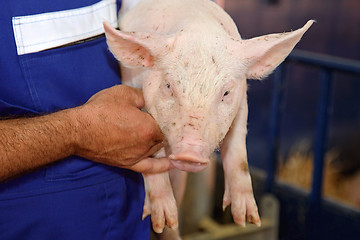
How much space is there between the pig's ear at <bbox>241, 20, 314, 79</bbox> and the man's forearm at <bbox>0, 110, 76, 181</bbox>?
0.47 meters

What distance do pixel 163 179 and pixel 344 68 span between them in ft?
5.32

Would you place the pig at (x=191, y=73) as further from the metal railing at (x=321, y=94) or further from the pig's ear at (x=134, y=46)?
the metal railing at (x=321, y=94)

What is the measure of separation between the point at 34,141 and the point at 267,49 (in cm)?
60

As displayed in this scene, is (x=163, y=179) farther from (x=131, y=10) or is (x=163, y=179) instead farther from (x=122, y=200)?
(x=131, y=10)

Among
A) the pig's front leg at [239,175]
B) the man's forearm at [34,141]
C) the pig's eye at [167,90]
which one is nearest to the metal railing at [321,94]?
the pig's front leg at [239,175]

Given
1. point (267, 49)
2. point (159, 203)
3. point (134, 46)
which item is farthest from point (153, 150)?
point (267, 49)

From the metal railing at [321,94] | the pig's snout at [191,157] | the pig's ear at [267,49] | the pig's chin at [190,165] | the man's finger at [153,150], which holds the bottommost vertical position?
the metal railing at [321,94]

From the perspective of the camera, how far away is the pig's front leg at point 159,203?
139cm

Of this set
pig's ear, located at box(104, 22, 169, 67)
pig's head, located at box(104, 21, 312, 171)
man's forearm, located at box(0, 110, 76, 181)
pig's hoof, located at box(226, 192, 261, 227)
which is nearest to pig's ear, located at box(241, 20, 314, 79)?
pig's head, located at box(104, 21, 312, 171)

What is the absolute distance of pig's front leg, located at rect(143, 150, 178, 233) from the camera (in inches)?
54.7

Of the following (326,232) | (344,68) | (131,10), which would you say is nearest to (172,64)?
(131,10)

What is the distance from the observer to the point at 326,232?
2893 mm

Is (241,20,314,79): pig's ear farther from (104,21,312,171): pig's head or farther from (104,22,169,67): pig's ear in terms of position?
(104,22,169,67): pig's ear

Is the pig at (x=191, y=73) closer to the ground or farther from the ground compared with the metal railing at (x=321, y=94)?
farther from the ground
